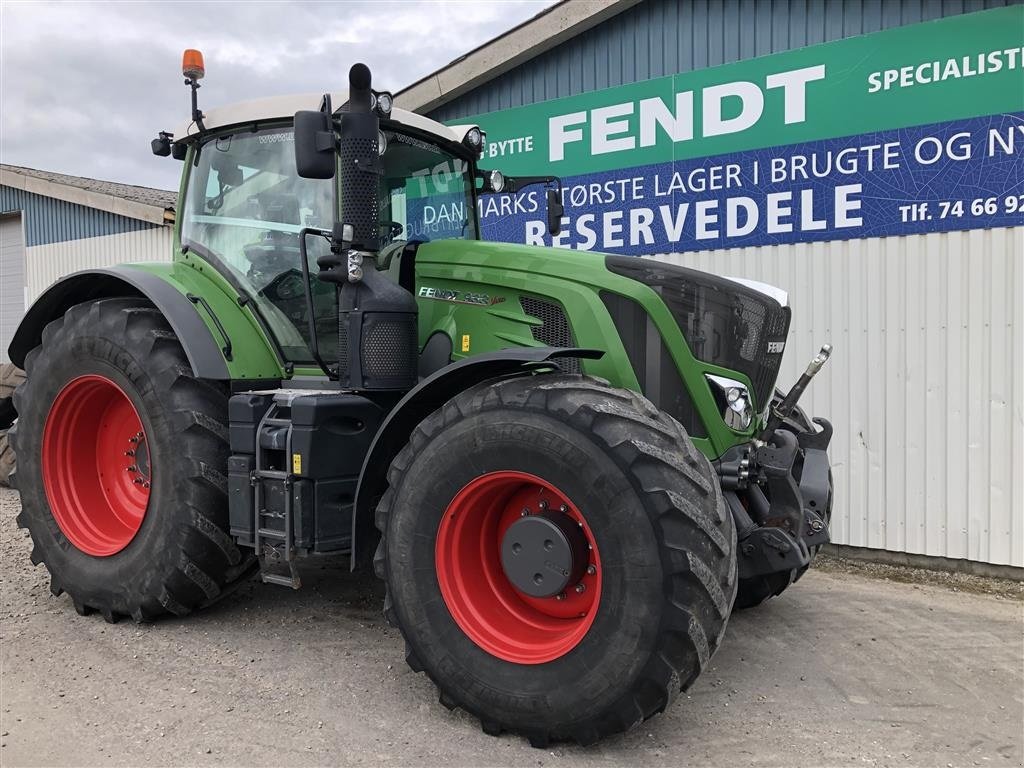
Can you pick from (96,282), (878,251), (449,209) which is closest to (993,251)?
(878,251)

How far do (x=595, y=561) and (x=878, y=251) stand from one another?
388cm

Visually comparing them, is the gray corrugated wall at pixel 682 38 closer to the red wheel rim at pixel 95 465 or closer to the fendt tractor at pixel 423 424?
the fendt tractor at pixel 423 424

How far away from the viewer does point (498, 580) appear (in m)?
3.51

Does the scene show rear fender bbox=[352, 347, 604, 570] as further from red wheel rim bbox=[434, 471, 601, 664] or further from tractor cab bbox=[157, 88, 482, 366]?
tractor cab bbox=[157, 88, 482, 366]

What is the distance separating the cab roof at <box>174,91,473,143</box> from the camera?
429cm

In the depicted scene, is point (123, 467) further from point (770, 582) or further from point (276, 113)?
point (770, 582)

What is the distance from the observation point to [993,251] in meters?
5.58

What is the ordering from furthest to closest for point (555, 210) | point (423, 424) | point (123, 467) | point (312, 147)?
point (555, 210), point (123, 467), point (312, 147), point (423, 424)

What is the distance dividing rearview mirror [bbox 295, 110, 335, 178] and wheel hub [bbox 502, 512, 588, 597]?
1669 millimetres

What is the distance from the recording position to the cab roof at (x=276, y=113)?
14.1 feet

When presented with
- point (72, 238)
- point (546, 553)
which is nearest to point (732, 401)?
point (546, 553)

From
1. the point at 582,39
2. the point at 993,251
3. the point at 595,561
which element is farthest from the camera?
the point at 582,39

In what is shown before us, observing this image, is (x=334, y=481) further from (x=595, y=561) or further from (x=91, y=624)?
(x=91, y=624)

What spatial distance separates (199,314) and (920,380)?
4.61 metres
